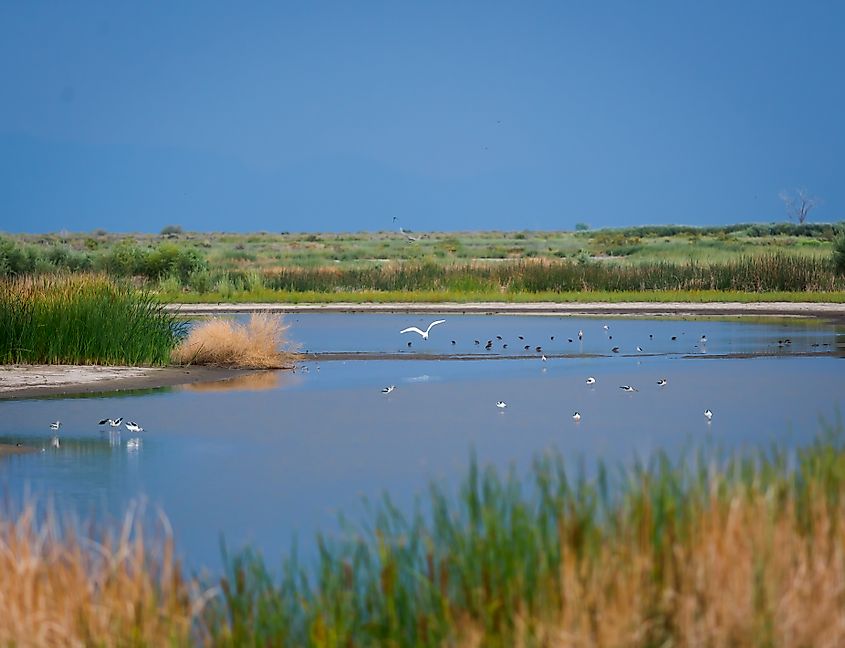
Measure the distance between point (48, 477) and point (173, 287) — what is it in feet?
122

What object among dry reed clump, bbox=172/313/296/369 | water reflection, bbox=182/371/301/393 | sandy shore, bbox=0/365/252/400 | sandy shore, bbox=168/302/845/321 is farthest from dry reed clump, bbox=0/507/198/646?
sandy shore, bbox=168/302/845/321

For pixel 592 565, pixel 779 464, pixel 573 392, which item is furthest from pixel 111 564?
pixel 573 392

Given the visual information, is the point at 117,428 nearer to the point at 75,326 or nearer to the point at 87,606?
the point at 75,326

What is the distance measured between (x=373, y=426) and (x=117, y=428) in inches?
114

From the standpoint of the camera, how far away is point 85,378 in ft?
72.7

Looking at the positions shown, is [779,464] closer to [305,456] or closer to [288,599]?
[288,599]

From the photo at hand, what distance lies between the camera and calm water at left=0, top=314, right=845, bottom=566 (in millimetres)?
12258

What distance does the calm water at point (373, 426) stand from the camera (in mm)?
12258

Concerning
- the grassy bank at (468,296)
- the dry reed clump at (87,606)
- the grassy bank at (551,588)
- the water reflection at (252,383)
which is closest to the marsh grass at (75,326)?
the water reflection at (252,383)

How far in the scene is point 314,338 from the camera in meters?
34.0

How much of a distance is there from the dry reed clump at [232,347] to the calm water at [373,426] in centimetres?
89

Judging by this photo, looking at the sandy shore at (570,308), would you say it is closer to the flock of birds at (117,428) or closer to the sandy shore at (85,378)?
the sandy shore at (85,378)

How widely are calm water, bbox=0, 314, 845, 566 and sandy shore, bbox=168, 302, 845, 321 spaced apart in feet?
34.1

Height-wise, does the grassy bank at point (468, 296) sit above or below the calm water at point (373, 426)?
above
